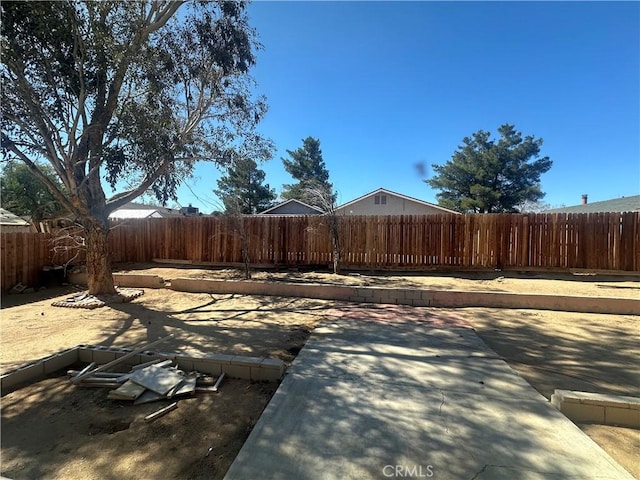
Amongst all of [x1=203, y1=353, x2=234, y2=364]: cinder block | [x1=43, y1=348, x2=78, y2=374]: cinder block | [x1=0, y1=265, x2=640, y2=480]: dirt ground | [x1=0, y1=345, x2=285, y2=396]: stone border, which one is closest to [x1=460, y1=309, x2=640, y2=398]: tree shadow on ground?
[x1=0, y1=265, x2=640, y2=480]: dirt ground

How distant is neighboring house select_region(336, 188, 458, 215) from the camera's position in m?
21.7

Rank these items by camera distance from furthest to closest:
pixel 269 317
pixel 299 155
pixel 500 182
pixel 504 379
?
pixel 299 155 < pixel 500 182 < pixel 269 317 < pixel 504 379

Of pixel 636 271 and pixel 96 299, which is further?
pixel 636 271

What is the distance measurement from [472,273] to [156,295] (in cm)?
841

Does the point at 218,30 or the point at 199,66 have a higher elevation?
the point at 218,30

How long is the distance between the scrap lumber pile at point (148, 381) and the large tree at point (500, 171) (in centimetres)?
2390

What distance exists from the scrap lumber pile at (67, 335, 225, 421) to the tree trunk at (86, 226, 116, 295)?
4.21 metres

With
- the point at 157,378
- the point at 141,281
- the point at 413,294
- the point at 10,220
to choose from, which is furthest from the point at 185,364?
the point at 10,220

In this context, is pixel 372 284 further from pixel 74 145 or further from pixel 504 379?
pixel 74 145

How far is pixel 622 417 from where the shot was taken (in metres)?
2.58

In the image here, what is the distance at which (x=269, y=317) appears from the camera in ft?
19.3

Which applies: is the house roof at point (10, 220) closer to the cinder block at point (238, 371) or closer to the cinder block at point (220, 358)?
the cinder block at point (220, 358)

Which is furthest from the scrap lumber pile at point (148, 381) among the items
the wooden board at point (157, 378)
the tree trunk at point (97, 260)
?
the tree trunk at point (97, 260)

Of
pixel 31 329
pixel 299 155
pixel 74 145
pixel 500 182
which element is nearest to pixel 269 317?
pixel 31 329
